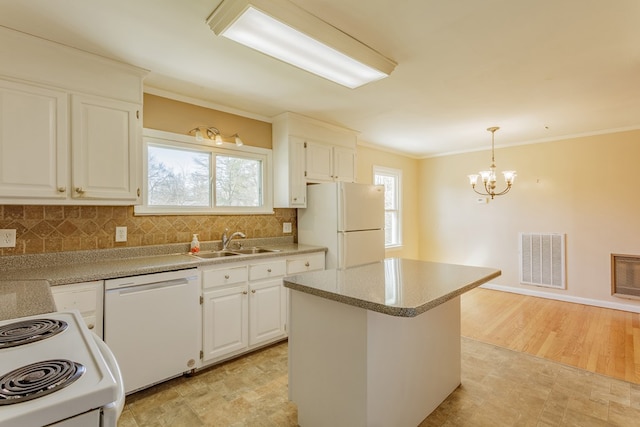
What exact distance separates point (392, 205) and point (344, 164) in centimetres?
182

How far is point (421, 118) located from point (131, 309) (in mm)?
3396

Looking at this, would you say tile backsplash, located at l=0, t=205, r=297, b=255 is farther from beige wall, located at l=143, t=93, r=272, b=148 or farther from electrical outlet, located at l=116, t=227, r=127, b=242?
beige wall, located at l=143, t=93, r=272, b=148

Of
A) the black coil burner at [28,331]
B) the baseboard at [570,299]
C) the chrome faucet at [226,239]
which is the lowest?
the baseboard at [570,299]

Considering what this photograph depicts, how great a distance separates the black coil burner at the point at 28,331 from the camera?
0.94 metres

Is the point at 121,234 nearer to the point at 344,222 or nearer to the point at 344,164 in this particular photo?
the point at 344,222

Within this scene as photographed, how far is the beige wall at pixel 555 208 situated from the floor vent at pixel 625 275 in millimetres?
73

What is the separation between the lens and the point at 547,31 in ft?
6.29

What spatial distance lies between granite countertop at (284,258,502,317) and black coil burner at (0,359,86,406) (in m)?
1.02

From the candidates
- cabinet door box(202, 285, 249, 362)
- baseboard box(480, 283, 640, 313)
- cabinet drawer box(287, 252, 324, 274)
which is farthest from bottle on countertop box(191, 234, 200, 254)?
baseboard box(480, 283, 640, 313)

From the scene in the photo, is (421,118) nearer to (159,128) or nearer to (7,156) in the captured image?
(159,128)

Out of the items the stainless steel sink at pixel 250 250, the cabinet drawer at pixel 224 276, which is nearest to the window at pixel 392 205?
the stainless steel sink at pixel 250 250

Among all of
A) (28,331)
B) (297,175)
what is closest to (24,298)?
(28,331)

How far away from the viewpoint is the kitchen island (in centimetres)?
152

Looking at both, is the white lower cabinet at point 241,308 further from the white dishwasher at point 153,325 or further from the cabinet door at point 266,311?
the white dishwasher at point 153,325
